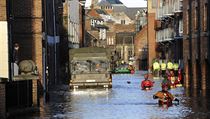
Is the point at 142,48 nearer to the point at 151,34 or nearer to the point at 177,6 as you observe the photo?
the point at 151,34

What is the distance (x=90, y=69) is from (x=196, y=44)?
7645mm

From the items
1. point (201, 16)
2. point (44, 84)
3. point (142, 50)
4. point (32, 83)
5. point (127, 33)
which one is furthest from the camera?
point (127, 33)

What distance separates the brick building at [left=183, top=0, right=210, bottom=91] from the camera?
45.3 metres

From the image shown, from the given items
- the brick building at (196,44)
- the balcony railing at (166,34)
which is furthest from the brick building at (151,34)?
the brick building at (196,44)

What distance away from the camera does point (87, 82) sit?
5012 cm

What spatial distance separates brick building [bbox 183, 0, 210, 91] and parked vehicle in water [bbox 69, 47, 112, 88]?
5856 millimetres

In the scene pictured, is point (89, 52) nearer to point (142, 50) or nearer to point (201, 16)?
point (201, 16)

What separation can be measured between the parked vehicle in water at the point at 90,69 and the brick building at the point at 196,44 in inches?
231

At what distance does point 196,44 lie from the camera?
4859 centimetres

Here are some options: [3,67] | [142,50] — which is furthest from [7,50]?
[142,50]

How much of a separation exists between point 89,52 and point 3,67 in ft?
76.3

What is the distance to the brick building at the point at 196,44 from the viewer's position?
45.3 m

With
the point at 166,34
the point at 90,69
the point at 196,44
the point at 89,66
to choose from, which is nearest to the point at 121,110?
the point at 196,44

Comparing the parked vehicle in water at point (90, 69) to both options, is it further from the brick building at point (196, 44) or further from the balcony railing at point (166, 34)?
the balcony railing at point (166, 34)
